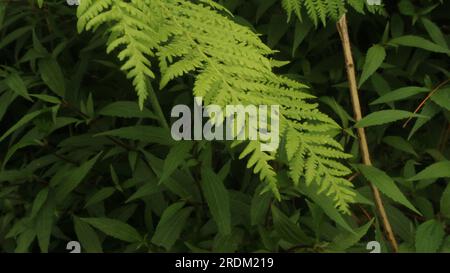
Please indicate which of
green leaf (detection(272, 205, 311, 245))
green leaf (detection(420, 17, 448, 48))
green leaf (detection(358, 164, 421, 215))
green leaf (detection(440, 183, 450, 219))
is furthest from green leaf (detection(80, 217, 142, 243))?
green leaf (detection(420, 17, 448, 48))

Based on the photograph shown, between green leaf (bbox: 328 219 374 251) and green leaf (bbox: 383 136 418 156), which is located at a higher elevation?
green leaf (bbox: 383 136 418 156)

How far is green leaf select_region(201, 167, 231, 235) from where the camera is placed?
837 millimetres

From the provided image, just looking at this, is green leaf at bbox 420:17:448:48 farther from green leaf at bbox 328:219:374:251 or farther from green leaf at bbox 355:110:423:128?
green leaf at bbox 328:219:374:251

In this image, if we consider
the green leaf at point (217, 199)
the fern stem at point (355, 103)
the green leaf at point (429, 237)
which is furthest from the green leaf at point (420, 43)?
the green leaf at point (217, 199)

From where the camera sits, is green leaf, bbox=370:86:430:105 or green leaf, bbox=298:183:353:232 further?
green leaf, bbox=370:86:430:105

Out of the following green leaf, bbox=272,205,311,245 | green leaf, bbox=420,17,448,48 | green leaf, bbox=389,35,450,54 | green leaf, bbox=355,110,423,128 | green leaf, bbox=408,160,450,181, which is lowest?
green leaf, bbox=272,205,311,245

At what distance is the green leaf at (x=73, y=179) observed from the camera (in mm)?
929

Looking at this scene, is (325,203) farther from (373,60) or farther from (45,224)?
(45,224)

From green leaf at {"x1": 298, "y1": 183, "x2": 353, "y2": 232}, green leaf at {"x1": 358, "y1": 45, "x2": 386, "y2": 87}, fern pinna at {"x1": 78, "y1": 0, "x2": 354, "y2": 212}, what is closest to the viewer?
fern pinna at {"x1": 78, "y1": 0, "x2": 354, "y2": 212}

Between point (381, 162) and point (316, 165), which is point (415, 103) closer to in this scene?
point (381, 162)

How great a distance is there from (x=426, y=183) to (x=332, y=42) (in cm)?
33

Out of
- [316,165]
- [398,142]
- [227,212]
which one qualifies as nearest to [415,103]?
[398,142]
